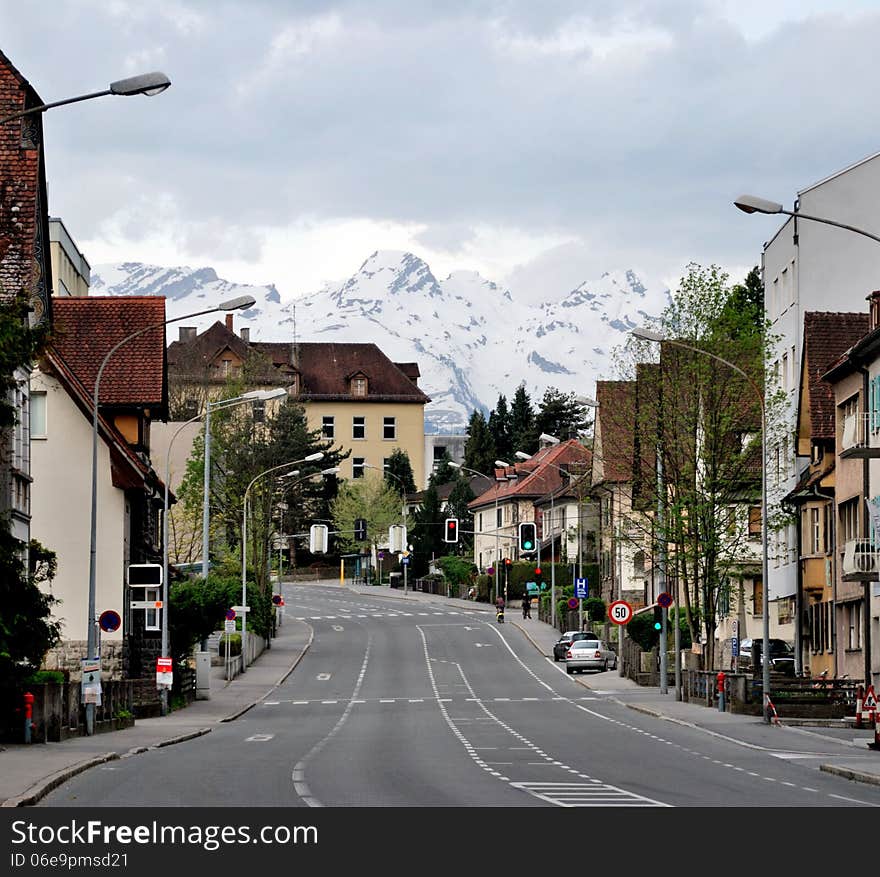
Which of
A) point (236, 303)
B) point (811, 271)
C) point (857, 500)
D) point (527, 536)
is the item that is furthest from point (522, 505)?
point (236, 303)

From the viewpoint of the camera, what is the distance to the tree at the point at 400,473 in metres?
169

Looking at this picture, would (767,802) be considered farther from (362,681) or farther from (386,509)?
(386,509)

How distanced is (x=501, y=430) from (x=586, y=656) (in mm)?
113341

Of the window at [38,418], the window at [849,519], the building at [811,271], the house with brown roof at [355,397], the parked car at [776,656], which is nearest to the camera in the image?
the window at [849,519]

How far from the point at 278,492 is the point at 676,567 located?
39.8 meters

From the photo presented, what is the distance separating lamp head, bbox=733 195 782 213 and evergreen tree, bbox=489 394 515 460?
5981 inches

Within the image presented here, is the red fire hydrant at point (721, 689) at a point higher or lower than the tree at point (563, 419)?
lower

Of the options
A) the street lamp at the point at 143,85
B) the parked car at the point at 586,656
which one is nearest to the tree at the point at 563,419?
the parked car at the point at 586,656

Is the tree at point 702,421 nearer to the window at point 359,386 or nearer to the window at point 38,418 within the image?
the window at point 38,418

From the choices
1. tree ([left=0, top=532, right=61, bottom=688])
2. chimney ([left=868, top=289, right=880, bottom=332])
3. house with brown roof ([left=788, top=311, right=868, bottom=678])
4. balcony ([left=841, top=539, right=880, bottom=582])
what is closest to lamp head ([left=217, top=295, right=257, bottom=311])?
tree ([left=0, top=532, right=61, bottom=688])

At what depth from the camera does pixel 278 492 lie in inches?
3684

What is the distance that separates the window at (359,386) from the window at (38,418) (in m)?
122

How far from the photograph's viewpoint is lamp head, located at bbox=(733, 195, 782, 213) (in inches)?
1163
